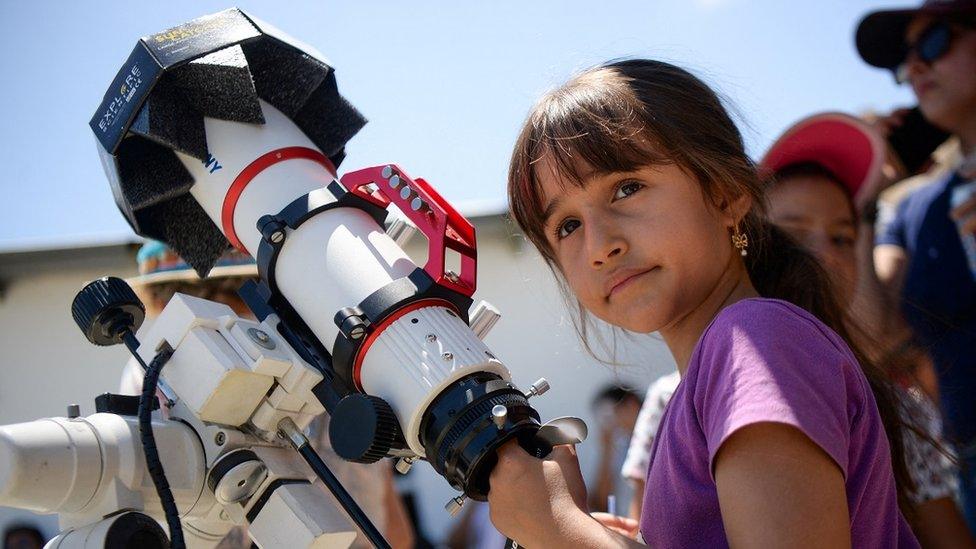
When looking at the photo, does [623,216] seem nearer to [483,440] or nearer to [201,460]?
[483,440]

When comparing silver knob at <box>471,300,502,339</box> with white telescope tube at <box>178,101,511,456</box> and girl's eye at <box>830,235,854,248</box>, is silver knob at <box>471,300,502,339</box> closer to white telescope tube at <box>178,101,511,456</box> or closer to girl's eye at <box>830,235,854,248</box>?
white telescope tube at <box>178,101,511,456</box>

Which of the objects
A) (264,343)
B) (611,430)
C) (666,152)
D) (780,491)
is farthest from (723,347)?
(611,430)

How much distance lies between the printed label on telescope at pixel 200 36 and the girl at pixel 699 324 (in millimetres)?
503

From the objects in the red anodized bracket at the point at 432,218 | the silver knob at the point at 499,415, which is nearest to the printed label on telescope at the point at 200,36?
the red anodized bracket at the point at 432,218

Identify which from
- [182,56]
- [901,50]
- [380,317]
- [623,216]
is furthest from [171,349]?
[901,50]

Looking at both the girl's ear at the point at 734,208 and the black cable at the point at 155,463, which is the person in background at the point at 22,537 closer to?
the black cable at the point at 155,463

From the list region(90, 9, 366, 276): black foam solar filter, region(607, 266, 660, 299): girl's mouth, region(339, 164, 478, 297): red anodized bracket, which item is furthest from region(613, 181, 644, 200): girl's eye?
region(90, 9, 366, 276): black foam solar filter

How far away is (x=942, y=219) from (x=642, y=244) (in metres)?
1.56

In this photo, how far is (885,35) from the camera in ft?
8.74

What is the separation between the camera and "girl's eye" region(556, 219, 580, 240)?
53.6 inches

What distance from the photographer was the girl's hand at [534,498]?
3.49 ft

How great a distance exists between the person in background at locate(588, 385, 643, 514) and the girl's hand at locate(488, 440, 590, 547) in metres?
2.64

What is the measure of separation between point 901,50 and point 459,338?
6.54ft

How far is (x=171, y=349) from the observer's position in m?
1.33
